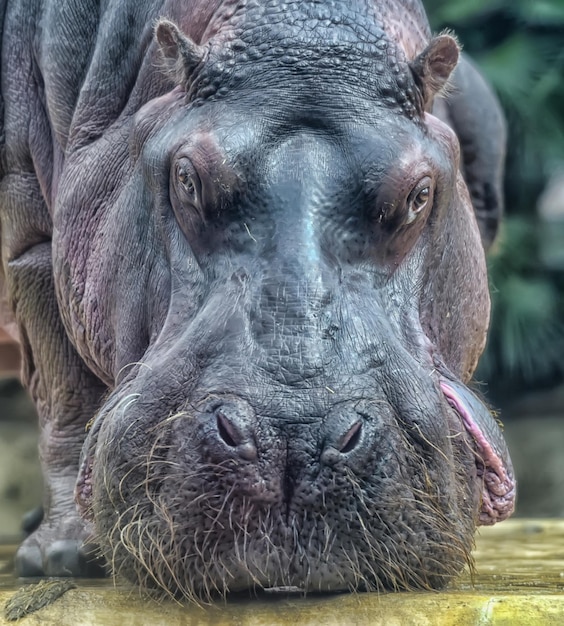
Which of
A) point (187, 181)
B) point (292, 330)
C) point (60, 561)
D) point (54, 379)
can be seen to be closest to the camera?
point (292, 330)

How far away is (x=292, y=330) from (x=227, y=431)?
0.89ft

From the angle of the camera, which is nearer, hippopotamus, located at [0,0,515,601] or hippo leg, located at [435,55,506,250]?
hippopotamus, located at [0,0,515,601]

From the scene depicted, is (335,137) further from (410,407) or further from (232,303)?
(410,407)

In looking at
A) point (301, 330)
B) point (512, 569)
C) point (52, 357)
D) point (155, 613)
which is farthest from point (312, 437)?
point (52, 357)

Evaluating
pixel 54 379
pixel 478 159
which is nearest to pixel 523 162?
pixel 478 159

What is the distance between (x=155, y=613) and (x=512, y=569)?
1413 millimetres

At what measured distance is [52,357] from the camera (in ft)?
14.6

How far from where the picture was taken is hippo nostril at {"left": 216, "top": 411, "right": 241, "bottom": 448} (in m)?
2.39

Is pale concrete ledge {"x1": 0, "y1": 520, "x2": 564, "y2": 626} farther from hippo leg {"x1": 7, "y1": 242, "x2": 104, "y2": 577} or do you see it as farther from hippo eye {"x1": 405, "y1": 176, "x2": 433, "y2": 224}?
hippo leg {"x1": 7, "y1": 242, "x2": 104, "y2": 577}

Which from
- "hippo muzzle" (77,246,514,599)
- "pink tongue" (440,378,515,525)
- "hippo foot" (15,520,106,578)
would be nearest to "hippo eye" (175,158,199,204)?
"hippo muzzle" (77,246,514,599)

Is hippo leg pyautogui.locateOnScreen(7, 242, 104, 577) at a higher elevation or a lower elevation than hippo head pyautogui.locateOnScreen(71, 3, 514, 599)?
lower

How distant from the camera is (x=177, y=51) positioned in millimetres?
3219

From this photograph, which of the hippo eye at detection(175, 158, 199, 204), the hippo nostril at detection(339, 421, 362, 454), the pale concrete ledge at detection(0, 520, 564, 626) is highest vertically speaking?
the hippo eye at detection(175, 158, 199, 204)

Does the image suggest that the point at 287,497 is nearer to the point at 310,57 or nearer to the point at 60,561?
the point at 310,57
